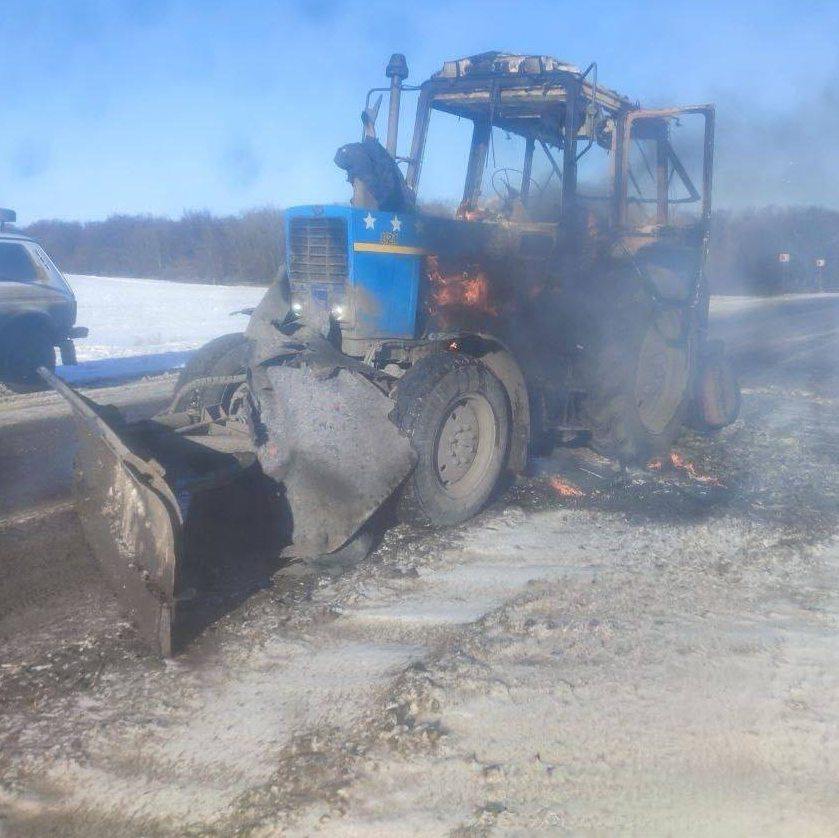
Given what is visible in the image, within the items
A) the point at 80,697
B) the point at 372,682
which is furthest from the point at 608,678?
the point at 80,697

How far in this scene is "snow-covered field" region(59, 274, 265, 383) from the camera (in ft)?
46.3

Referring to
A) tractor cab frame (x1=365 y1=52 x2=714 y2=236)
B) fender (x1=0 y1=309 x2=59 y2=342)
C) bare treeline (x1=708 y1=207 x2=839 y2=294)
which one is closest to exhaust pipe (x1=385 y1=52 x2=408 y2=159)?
tractor cab frame (x1=365 y1=52 x2=714 y2=236)

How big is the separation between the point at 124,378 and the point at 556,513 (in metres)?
8.41

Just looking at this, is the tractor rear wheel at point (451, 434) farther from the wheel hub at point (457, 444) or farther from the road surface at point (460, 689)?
the road surface at point (460, 689)

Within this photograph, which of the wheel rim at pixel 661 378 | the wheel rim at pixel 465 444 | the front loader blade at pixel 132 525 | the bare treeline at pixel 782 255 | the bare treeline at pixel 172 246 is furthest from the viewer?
the bare treeline at pixel 172 246

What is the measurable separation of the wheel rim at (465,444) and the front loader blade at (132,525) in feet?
6.26

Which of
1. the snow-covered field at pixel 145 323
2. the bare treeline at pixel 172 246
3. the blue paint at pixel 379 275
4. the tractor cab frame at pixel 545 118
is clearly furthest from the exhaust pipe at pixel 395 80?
the bare treeline at pixel 172 246

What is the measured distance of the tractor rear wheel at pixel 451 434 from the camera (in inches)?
202

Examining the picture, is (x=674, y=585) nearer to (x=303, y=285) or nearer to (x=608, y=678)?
→ (x=608, y=678)

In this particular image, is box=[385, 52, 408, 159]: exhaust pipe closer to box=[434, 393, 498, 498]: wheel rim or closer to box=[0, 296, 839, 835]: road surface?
box=[434, 393, 498, 498]: wheel rim

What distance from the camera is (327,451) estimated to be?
4734 millimetres

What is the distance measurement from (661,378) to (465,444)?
2956mm

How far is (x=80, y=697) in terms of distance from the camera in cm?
343

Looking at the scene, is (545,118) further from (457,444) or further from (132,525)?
(132,525)
